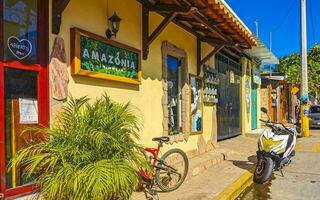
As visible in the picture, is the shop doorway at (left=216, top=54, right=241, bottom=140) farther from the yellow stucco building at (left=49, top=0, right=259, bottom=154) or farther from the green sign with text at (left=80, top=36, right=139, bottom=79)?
the green sign with text at (left=80, top=36, right=139, bottom=79)

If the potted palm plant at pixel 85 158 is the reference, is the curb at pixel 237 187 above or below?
below

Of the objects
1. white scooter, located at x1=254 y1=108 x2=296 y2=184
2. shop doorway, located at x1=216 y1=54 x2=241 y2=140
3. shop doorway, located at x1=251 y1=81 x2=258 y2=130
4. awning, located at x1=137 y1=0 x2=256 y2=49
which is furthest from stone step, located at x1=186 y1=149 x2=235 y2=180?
shop doorway, located at x1=251 y1=81 x2=258 y2=130

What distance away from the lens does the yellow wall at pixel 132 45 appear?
559cm

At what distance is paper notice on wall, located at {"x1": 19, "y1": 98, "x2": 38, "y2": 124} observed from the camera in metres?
4.71

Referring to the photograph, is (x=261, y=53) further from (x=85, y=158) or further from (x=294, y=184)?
(x=85, y=158)

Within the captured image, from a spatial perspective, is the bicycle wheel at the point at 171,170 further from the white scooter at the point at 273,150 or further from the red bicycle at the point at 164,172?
the white scooter at the point at 273,150

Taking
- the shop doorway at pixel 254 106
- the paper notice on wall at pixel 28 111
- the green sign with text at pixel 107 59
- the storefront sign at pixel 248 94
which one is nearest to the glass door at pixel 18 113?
the paper notice on wall at pixel 28 111

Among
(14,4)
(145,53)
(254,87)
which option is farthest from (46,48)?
(254,87)

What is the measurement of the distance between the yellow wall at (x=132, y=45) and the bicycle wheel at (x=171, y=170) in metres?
1.01

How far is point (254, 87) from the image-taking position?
2027 centimetres

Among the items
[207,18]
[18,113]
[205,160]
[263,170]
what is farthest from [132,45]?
[263,170]

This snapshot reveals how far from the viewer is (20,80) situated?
4.67 meters

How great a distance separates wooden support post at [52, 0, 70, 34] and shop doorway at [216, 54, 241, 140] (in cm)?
879

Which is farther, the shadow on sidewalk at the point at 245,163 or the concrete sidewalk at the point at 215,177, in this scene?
the shadow on sidewalk at the point at 245,163
